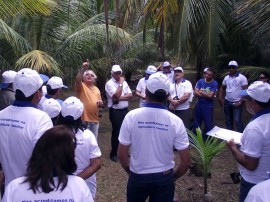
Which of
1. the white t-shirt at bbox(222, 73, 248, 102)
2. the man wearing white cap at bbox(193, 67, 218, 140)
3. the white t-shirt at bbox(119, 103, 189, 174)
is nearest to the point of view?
the white t-shirt at bbox(119, 103, 189, 174)

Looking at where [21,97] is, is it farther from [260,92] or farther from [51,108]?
[260,92]

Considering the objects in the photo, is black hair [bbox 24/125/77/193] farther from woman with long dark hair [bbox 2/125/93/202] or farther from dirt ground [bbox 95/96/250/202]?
dirt ground [bbox 95/96/250/202]

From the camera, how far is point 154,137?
3.76 m

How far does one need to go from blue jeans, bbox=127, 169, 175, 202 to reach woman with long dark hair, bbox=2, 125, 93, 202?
1.44 meters

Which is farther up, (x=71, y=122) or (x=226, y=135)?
(x=71, y=122)

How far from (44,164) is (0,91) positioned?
3.98 meters

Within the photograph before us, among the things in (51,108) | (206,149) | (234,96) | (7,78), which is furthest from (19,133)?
(234,96)

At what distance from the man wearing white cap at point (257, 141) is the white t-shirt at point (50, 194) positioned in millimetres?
1698

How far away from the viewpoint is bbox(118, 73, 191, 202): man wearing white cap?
375cm

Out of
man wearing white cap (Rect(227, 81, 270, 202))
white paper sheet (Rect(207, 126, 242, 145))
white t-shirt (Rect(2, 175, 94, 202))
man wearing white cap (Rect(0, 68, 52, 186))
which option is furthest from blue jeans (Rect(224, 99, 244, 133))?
white t-shirt (Rect(2, 175, 94, 202))

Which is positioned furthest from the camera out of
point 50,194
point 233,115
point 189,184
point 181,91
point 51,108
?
point 233,115

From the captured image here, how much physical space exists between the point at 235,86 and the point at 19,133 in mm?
6271

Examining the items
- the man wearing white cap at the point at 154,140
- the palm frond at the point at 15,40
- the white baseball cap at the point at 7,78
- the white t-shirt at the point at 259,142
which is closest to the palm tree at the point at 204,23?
the palm frond at the point at 15,40

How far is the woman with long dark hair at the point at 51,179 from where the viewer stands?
7.42 feet
